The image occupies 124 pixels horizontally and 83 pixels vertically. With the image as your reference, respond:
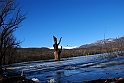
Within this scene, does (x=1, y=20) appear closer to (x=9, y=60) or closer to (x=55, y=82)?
(x=55, y=82)

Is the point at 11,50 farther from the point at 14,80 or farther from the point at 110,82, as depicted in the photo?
the point at 110,82

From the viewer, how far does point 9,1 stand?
39.5m

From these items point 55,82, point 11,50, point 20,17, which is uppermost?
point 20,17

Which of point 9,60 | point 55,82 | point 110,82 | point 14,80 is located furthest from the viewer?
point 9,60

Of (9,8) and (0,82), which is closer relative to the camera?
(0,82)

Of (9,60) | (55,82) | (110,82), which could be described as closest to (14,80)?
(55,82)

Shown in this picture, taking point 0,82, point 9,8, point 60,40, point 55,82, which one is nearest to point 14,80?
point 0,82

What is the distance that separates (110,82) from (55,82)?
5.79 metres

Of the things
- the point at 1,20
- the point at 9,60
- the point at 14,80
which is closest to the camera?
the point at 14,80

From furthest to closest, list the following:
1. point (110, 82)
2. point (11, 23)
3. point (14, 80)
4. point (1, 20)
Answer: point (11, 23) → point (1, 20) → point (14, 80) → point (110, 82)

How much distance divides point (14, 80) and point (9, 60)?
5093 cm

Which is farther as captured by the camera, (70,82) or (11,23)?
(11,23)

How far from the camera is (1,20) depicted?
1470 inches

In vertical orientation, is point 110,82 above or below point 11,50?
below
